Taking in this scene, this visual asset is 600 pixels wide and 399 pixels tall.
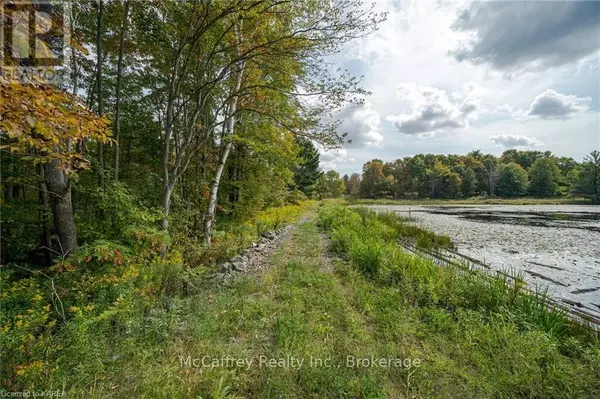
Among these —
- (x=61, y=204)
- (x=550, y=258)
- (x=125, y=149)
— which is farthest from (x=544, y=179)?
(x=61, y=204)

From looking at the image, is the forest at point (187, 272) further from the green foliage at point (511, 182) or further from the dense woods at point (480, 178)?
the green foliage at point (511, 182)

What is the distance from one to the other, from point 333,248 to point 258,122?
499 centimetres

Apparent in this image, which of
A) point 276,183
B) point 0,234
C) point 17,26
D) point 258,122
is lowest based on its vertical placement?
point 0,234

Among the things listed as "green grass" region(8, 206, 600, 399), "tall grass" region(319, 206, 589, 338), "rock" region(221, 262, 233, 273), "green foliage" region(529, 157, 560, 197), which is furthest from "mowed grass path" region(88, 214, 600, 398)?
"green foliage" region(529, 157, 560, 197)

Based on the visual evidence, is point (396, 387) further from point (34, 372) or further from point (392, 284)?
point (34, 372)

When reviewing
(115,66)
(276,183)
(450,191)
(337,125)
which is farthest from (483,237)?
(450,191)

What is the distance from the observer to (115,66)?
5863 millimetres

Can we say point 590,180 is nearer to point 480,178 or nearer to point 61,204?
point 480,178

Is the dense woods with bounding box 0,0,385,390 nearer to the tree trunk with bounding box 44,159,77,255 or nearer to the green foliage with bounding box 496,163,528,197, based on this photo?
the tree trunk with bounding box 44,159,77,255

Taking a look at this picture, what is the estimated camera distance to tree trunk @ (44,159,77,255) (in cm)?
337

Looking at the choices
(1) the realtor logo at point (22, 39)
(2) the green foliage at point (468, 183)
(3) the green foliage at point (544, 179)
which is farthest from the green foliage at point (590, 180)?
(1) the realtor logo at point (22, 39)

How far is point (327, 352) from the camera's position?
90.0 inches

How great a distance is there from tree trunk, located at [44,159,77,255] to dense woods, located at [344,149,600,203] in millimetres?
54358

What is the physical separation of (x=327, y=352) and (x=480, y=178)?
62.8 m
